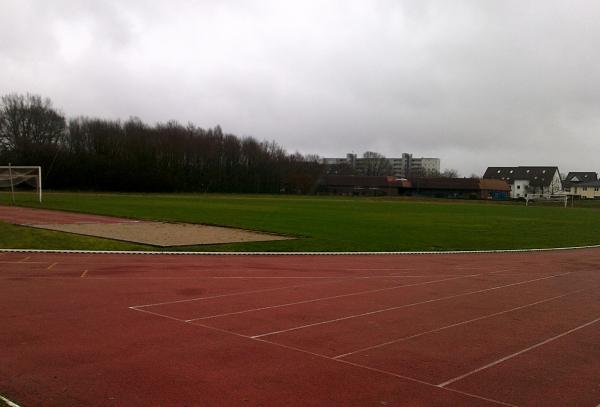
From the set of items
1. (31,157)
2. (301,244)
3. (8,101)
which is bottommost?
(301,244)

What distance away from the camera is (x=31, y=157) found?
10031 centimetres

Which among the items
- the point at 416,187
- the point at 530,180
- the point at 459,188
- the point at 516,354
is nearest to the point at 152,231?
the point at 516,354

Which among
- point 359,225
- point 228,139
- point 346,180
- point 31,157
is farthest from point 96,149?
point 359,225

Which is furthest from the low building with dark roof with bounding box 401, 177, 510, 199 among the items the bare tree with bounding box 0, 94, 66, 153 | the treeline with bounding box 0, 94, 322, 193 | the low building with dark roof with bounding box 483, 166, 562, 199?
the bare tree with bounding box 0, 94, 66, 153

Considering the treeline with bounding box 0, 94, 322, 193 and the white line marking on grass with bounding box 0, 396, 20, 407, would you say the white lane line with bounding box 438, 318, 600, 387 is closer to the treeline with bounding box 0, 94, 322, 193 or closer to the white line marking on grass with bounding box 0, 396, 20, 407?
the white line marking on grass with bounding box 0, 396, 20, 407

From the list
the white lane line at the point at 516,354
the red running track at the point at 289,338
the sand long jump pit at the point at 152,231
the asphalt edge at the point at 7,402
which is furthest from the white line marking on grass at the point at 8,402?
the sand long jump pit at the point at 152,231

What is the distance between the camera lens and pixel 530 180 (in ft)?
515

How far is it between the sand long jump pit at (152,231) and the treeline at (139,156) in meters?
76.4

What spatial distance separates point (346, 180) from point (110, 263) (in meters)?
126

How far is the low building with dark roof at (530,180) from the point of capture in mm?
153250

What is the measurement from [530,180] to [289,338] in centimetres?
16355

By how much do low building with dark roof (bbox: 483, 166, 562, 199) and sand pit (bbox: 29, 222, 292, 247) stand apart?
137m

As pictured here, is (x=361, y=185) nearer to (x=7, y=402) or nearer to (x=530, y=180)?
(x=530, y=180)

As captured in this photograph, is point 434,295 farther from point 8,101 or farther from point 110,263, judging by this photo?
point 8,101
